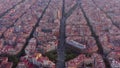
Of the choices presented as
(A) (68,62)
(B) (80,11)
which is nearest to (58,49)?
(A) (68,62)

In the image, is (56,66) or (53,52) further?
(53,52)

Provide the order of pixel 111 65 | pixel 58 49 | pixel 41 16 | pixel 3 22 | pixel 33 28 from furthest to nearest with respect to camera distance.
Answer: pixel 41 16 < pixel 3 22 < pixel 33 28 < pixel 58 49 < pixel 111 65

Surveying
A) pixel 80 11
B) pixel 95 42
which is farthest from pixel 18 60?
pixel 80 11

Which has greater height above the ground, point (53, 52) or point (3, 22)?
point (3, 22)

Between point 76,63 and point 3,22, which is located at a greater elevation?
point 3,22

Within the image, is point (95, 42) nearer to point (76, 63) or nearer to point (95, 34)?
point (95, 34)

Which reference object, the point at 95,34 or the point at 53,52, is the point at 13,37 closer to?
the point at 53,52

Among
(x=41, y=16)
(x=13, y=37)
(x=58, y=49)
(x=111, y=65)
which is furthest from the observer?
(x=41, y=16)

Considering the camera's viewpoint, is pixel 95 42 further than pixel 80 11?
No

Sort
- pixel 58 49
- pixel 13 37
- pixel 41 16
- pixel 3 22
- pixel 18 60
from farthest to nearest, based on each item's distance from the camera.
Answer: pixel 41 16, pixel 3 22, pixel 13 37, pixel 58 49, pixel 18 60
